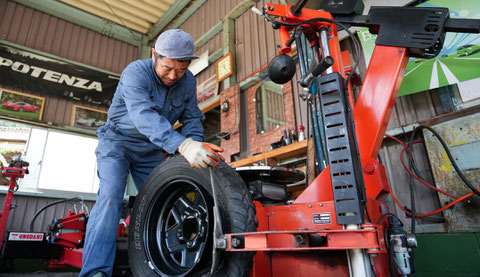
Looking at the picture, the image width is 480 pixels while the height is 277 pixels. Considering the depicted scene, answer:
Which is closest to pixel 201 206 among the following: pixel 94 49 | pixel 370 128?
pixel 370 128

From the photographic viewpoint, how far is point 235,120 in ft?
16.5

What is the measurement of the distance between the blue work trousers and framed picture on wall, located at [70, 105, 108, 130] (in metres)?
5.44

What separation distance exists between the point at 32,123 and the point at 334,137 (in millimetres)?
6605

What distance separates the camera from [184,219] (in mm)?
1396

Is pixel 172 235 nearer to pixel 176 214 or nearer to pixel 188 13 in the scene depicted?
pixel 176 214

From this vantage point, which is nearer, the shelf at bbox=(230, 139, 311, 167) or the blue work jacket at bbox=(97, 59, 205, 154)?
the blue work jacket at bbox=(97, 59, 205, 154)

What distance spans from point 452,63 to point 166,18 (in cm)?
675

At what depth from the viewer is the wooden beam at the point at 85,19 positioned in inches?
263

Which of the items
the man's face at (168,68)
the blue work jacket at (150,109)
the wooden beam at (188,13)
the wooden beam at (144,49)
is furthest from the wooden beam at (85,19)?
the man's face at (168,68)

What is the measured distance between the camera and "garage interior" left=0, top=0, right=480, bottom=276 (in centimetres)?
229

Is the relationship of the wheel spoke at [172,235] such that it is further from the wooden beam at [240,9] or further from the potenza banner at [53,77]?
the potenza banner at [53,77]

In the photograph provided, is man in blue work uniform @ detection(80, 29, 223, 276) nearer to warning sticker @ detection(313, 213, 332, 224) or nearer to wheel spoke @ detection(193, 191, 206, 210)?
wheel spoke @ detection(193, 191, 206, 210)

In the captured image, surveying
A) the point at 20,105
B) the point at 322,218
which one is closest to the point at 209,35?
the point at 20,105

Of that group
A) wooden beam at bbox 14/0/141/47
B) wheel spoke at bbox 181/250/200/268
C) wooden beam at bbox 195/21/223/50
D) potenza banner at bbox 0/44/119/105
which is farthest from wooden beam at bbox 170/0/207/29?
wheel spoke at bbox 181/250/200/268
